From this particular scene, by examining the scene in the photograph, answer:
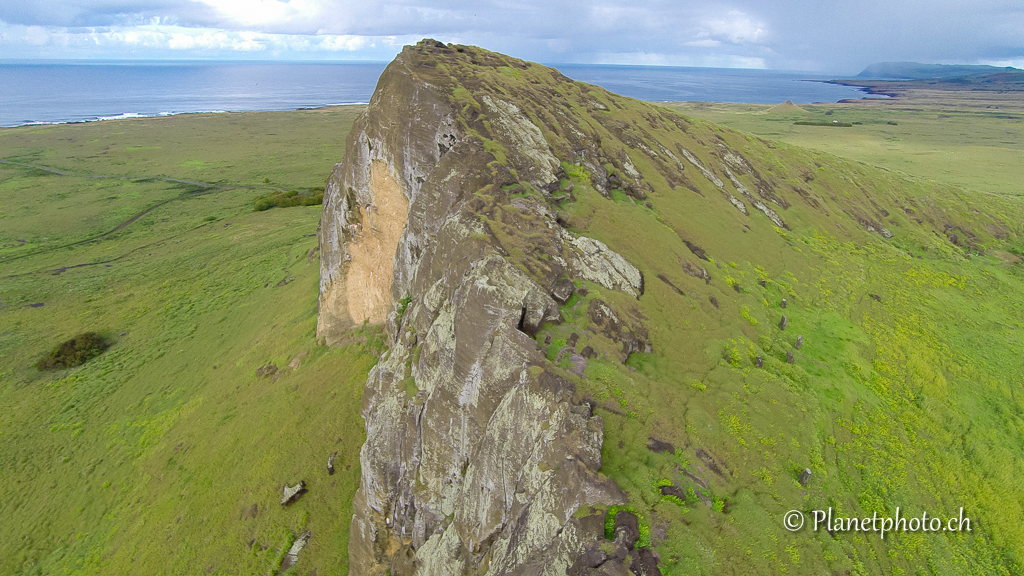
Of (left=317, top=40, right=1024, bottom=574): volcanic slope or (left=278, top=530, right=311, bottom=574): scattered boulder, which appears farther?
(left=278, top=530, right=311, bottom=574): scattered boulder

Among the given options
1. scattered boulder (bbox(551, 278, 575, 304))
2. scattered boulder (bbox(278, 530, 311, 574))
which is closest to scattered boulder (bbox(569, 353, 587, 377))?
scattered boulder (bbox(551, 278, 575, 304))

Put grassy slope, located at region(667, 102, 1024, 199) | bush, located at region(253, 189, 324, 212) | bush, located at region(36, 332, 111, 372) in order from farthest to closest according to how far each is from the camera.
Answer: grassy slope, located at region(667, 102, 1024, 199) < bush, located at region(253, 189, 324, 212) < bush, located at region(36, 332, 111, 372)

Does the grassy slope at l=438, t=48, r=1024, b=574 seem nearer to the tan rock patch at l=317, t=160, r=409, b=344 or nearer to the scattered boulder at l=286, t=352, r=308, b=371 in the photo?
the tan rock patch at l=317, t=160, r=409, b=344

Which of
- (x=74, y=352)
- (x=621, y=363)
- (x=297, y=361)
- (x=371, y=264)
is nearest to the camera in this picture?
(x=621, y=363)

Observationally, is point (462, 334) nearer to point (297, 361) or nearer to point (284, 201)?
point (297, 361)

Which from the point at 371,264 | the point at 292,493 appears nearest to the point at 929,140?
the point at 371,264

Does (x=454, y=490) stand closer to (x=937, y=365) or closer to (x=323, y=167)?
(x=937, y=365)
